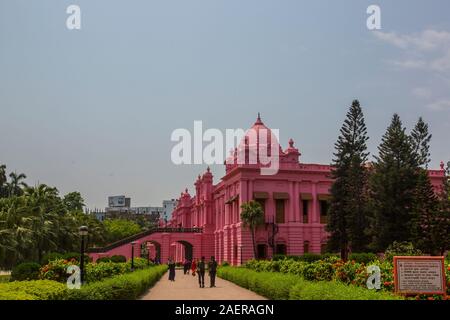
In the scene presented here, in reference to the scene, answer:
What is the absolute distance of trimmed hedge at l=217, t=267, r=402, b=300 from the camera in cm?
1062

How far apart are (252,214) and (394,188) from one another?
432 inches

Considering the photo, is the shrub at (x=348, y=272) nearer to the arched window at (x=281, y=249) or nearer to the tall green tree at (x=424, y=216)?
the tall green tree at (x=424, y=216)

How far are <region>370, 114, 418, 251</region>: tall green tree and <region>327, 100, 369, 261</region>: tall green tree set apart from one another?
67.4 inches

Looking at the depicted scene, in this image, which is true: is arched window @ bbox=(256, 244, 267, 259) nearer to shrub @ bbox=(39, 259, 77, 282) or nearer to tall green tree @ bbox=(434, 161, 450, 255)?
tall green tree @ bbox=(434, 161, 450, 255)

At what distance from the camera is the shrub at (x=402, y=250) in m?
30.8

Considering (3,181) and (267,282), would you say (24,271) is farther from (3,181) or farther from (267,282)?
(3,181)

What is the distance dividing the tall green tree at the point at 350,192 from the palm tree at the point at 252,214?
17.9ft

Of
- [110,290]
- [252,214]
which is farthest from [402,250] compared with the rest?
[110,290]

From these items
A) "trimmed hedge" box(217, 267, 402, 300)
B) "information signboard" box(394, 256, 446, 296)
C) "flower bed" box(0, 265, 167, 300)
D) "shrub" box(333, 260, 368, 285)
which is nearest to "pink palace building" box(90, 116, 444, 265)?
"trimmed hedge" box(217, 267, 402, 300)

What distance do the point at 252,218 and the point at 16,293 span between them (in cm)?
3280

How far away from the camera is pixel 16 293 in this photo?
376 inches

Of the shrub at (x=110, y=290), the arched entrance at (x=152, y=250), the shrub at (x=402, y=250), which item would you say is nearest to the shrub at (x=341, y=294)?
the shrub at (x=110, y=290)

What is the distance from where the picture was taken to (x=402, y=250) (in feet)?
106
